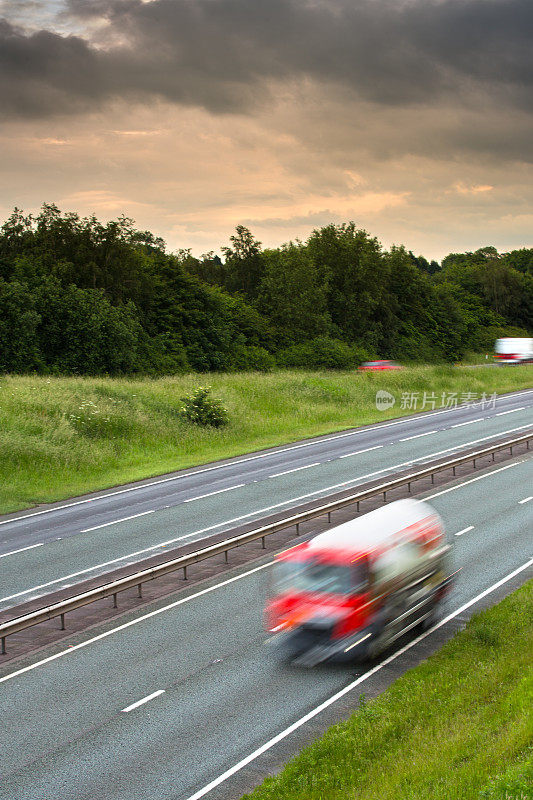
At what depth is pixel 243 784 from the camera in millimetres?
8938

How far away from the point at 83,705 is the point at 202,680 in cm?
183

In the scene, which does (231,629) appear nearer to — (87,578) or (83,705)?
(83,705)

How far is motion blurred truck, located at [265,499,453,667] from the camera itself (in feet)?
39.0

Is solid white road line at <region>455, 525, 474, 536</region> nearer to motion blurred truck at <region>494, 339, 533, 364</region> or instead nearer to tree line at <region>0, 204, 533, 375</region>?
tree line at <region>0, 204, 533, 375</region>

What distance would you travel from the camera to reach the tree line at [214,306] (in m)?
56.5

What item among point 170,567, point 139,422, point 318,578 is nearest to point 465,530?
point 170,567

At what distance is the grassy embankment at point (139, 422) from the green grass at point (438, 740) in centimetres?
1770

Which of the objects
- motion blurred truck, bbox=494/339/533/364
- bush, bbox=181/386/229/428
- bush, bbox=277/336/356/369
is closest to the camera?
bush, bbox=181/386/229/428

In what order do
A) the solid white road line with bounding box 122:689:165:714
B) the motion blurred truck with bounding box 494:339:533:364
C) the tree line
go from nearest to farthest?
Answer: 1. the solid white road line with bounding box 122:689:165:714
2. the tree line
3. the motion blurred truck with bounding box 494:339:533:364

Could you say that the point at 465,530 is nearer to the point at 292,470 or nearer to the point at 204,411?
the point at 292,470

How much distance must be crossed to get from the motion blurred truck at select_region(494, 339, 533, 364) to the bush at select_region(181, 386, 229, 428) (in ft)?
140

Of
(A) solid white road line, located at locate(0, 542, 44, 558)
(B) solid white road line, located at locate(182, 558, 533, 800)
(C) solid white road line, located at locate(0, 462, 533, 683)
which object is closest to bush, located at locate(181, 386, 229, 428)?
(A) solid white road line, located at locate(0, 542, 44, 558)

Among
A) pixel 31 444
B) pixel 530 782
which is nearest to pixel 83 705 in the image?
pixel 530 782

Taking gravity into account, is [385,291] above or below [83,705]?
above
